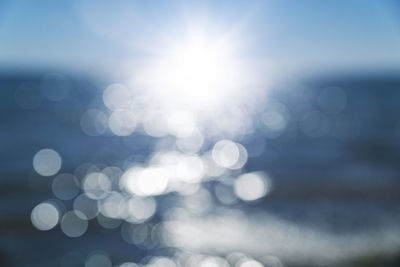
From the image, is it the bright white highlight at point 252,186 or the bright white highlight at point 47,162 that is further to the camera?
the bright white highlight at point 47,162

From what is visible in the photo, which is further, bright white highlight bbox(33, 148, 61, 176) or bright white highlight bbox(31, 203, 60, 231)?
bright white highlight bbox(33, 148, 61, 176)

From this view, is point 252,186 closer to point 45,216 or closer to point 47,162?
point 45,216

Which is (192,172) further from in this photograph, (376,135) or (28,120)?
(28,120)

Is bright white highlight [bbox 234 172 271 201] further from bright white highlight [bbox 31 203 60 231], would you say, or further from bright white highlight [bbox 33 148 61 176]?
bright white highlight [bbox 33 148 61 176]

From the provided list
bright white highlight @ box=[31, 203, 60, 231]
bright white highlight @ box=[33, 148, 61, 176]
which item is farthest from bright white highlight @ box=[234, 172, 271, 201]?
bright white highlight @ box=[33, 148, 61, 176]

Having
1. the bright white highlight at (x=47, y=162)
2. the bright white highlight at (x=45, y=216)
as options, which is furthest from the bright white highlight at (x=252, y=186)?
the bright white highlight at (x=47, y=162)

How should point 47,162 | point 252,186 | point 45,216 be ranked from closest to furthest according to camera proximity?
point 45,216 → point 252,186 → point 47,162

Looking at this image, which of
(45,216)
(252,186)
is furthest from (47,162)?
(252,186)

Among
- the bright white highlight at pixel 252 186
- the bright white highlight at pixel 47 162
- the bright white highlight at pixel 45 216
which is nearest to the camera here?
the bright white highlight at pixel 45 216

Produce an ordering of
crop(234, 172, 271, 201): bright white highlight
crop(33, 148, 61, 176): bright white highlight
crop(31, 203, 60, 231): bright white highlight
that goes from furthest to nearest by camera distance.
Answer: crop(33, 148, 61, 176): bright white highlight < crop(234, 172, 271, 201): bright white highlight < crop(31, 203, 60, 231): bright white highlight

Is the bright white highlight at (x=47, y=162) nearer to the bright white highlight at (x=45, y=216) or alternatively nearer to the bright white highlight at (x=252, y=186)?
the bright white highlight at (x=45, y=216)

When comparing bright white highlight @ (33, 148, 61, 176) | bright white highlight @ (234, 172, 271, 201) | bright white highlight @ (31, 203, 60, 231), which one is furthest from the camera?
bright white highlight @ (33, 148, 61, 176)

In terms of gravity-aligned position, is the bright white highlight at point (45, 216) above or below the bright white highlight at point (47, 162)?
below

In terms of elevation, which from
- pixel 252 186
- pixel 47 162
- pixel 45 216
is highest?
pixel 47 162
